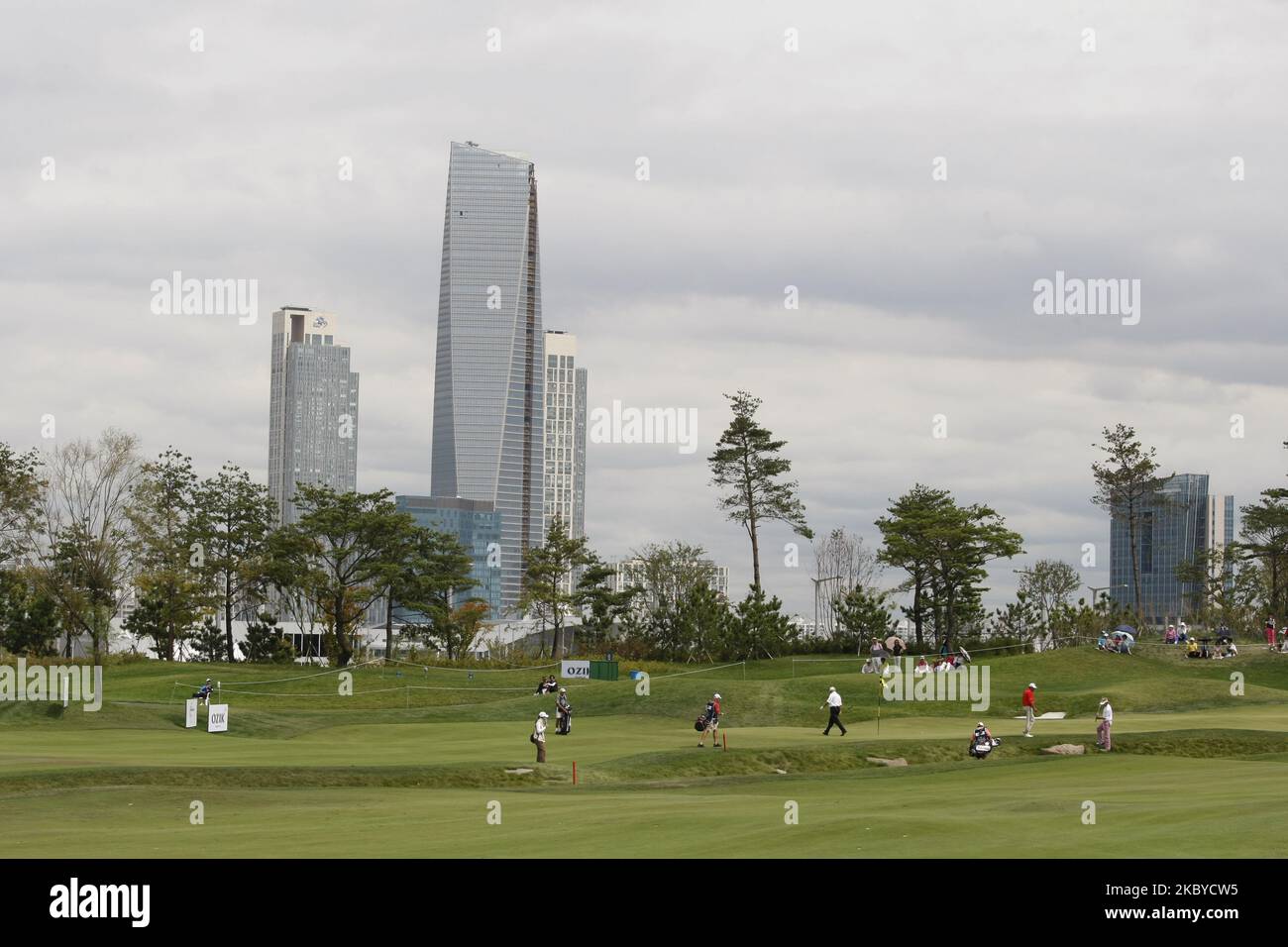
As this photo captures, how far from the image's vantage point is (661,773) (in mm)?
44875

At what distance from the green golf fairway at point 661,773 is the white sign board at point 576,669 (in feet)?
18.3

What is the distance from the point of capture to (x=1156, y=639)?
92.4 m

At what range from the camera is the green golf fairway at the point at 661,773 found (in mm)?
27062

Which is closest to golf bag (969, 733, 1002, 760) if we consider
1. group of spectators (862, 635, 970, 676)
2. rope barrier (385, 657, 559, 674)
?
group of spectators (862, 635, 970, 676)

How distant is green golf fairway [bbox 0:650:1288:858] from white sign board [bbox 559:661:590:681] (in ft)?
18.3

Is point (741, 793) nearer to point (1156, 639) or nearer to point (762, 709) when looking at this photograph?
point (762, 709)

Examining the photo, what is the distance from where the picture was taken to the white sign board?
87.7 meters

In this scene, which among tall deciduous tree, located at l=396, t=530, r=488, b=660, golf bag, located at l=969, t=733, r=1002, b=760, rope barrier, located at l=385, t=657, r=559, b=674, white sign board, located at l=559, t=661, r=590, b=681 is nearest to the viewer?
golf bag, located at l=969, t=733, r=1002, b=760

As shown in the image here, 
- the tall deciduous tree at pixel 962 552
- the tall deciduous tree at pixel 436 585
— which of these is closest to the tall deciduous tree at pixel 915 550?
the tall deciduous tree at pixel 962 552

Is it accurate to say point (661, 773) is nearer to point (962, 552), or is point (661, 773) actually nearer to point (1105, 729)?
point (1105, 729)

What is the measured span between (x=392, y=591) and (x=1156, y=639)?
55782mm

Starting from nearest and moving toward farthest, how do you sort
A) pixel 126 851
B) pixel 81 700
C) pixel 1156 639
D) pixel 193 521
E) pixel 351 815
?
1. pixel 126 851
2. pixel 351 815
3. pixel 81 700
4. pixel 1156 639
5. pixel 193 521

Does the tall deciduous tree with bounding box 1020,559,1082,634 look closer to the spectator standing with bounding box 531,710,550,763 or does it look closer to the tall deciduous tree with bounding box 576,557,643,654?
the tall deciduous tree with bounding box 576,557,643,654
